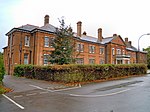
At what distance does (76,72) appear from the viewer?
1827 cm

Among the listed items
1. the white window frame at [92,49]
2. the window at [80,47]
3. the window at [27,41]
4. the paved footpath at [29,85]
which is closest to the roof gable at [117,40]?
the white window frame at [92,49]

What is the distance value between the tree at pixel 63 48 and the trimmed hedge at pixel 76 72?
2.60m

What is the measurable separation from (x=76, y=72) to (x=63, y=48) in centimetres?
566

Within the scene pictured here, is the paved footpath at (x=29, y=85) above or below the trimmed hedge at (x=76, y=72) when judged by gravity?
below

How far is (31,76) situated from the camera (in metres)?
24.1

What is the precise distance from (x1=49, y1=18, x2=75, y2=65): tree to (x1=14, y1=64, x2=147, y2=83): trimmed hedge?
2.60 metres

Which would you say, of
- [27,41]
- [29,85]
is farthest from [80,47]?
[29,85]

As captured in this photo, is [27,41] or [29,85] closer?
[29,85]

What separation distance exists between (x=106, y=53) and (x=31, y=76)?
28297mm

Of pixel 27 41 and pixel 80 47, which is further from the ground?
pixel 27 41

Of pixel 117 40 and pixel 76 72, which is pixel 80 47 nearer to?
pixel 117 40

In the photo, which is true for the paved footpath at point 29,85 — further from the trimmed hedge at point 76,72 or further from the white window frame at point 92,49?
the white window frame at point 92,49

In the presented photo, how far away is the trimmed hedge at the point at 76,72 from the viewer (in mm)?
17953

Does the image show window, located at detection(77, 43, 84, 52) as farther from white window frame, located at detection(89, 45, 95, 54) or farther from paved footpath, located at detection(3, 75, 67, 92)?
paved footpath, located at detection(3, 75, 67, 92)
